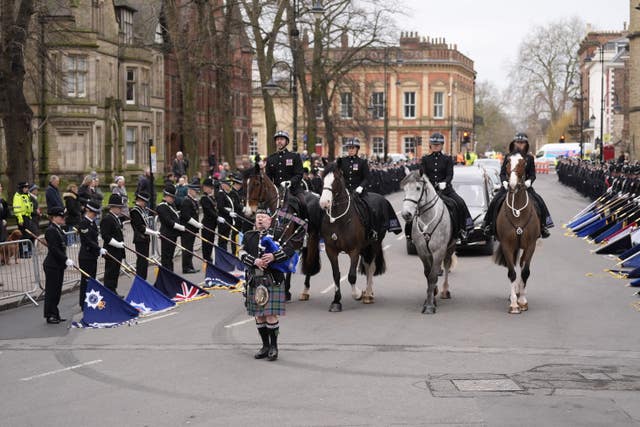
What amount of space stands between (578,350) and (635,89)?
62012mm

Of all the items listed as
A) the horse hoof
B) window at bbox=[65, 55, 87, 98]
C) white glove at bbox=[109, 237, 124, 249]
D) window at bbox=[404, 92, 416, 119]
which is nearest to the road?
the horse hoof

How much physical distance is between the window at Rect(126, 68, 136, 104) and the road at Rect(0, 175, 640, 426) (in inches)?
1521

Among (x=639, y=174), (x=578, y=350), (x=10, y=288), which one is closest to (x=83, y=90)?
(x=639, y=174)

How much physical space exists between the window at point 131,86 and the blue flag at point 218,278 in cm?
3774

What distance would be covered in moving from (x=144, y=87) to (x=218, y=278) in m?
38.9

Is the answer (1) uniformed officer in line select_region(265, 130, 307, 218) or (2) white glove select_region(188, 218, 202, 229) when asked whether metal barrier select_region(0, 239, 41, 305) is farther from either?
(1) uniformed officer in line select_region(265, 130, 307, 218)

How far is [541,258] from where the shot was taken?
2270 centimetres

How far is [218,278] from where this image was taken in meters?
18.2

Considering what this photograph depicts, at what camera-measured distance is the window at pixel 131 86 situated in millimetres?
54294

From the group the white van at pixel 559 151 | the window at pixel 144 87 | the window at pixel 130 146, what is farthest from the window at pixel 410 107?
the window at pixel 130 146

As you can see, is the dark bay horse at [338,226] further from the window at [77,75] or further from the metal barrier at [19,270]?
the window at [77,75]

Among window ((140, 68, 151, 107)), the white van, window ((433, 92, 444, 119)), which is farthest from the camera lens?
window ((433, 92, 444, 119))

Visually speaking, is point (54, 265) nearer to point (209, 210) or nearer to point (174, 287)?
point (174, 287)

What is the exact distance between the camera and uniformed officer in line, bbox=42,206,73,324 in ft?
48.3
